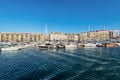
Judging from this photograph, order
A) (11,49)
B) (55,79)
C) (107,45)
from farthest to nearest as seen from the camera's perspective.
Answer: (107,45)
(11,49)
(55,79)

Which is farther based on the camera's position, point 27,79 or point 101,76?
point 101,76

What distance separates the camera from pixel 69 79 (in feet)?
74.7

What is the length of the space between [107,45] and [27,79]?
8984 centimetres

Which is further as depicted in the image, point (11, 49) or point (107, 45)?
point (107, 45)

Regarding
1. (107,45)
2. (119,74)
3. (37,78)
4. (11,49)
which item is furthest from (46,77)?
(107,45)

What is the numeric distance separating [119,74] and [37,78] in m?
14.4

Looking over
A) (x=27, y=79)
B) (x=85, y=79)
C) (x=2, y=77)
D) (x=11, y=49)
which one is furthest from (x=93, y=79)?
(x=11, y=49)

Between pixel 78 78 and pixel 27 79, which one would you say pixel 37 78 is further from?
pixel 78 78

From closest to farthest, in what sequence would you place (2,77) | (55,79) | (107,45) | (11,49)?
(55,79), (2,77), (11,49), (107,45)

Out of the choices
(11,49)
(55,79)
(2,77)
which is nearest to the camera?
(55,79)

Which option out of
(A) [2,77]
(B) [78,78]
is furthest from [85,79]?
(A) [2,77]

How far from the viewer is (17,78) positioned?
23422 millimetres

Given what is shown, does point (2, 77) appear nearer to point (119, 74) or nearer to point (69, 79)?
point (69, 79)

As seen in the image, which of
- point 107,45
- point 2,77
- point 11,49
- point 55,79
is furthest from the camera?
point 107,45
